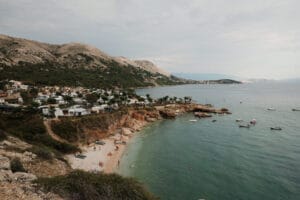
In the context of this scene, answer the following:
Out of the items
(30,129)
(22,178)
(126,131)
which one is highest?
(22,178)

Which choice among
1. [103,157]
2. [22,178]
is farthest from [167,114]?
[22,178]

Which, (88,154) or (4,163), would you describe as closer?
(4,163)

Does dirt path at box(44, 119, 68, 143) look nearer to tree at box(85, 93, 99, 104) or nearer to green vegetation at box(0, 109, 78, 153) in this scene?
green vegetation at box(0, 109, 78, 153)

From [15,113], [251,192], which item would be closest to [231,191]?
[251,192]

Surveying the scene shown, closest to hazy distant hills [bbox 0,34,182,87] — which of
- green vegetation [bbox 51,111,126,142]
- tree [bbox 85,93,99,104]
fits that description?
tree [bbox 85,93,99,104]

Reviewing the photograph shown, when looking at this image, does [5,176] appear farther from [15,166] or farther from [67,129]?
[67,129]

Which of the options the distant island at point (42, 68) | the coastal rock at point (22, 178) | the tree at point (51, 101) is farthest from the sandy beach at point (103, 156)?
the distant island at point (42, 68)
